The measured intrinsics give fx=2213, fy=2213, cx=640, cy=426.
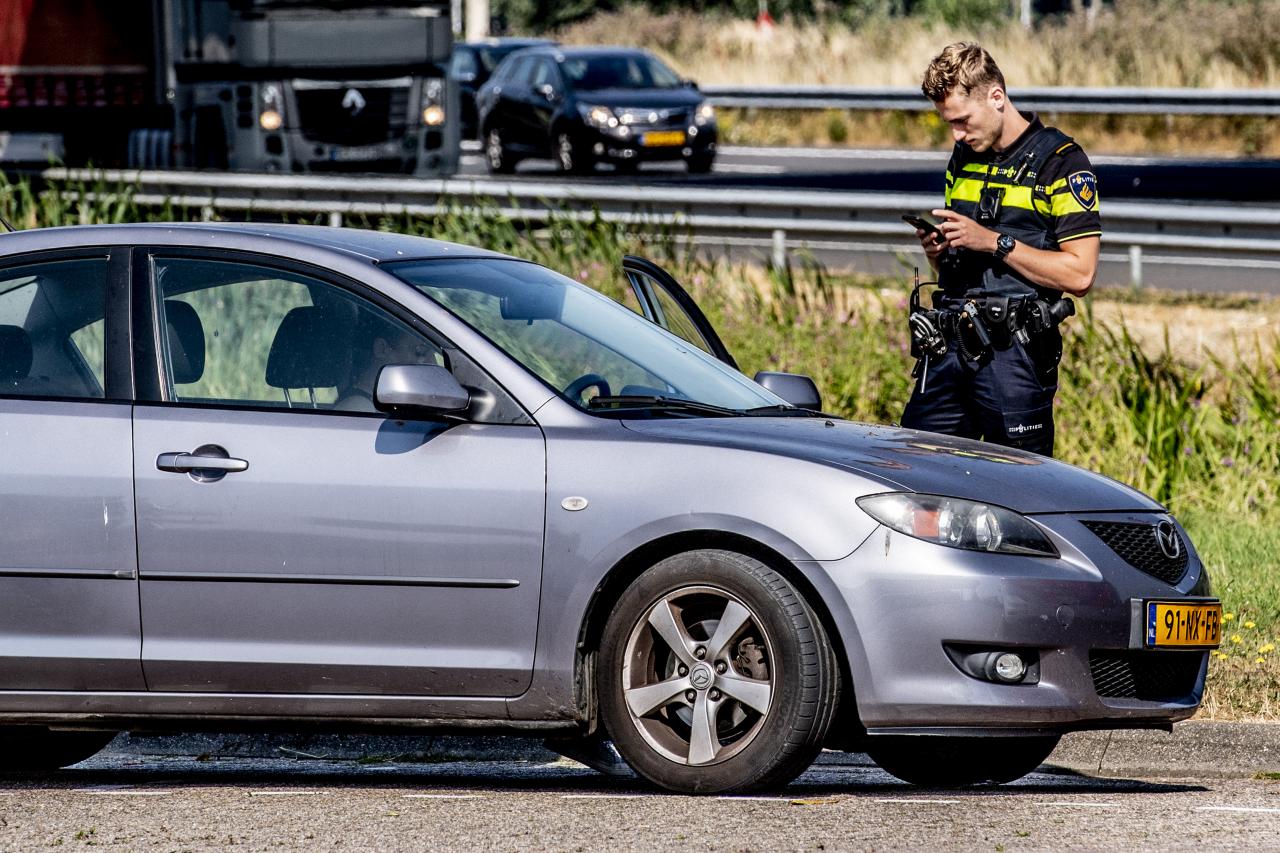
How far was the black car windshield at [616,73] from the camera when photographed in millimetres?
27062

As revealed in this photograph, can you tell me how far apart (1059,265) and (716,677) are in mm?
2139

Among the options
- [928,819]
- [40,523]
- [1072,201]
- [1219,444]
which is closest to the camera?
[928,819]

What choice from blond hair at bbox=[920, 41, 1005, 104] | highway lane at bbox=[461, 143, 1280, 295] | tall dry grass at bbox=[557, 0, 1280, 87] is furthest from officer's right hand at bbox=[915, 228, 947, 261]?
tall dry grass at bbox=[557, 0, 1280, 87]

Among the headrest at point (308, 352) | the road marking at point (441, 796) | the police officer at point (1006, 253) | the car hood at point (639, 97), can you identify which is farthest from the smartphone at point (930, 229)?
the car hood at point (639, 97)

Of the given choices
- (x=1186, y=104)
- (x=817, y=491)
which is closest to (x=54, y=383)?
(x=817, y=491)

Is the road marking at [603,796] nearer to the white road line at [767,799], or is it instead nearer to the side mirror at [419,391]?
the white road line at [767,799]

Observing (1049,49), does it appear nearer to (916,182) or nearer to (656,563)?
(916,182)

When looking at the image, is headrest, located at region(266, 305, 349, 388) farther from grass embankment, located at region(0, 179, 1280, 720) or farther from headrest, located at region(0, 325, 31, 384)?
grass embankment, located at region(0, 179, 1280, 720)

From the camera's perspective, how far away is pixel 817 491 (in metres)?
5.50

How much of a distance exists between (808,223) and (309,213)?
3412 mm

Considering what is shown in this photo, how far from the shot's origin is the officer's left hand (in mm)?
6883

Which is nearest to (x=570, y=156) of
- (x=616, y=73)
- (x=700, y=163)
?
(x=616, y=73)

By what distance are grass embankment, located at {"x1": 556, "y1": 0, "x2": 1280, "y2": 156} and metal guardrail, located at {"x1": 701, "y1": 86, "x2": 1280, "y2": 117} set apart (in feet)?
1.76

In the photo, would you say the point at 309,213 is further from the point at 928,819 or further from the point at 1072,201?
the point at 928,819
